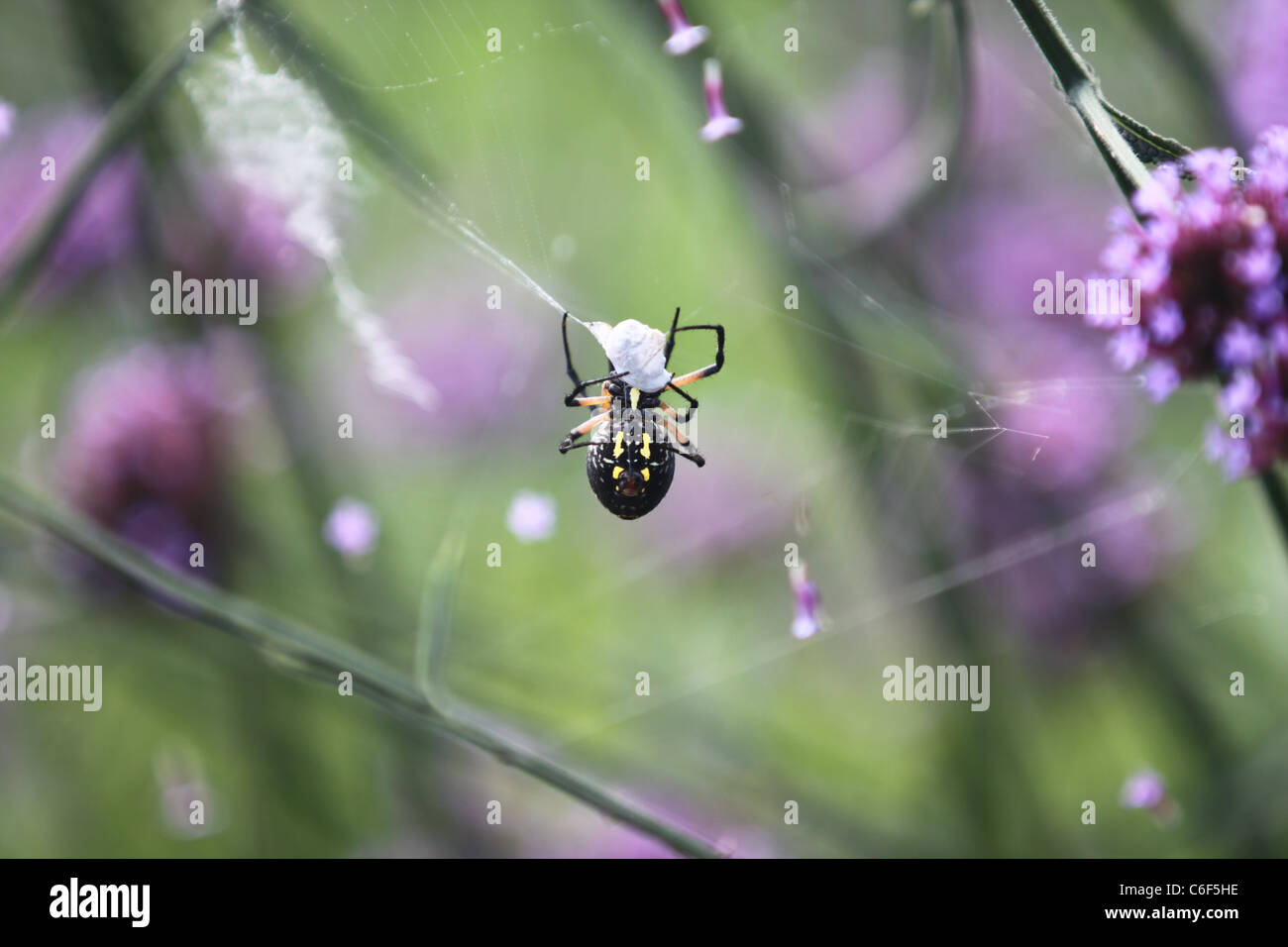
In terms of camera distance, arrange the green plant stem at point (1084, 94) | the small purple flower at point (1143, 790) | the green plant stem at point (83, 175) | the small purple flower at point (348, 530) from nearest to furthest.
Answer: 1. the green plant stem at point (1084, 94)
2. the green plant stem at point (83, 175)
3. the small purple flower at point (1143, 790)
4. the small purple flower at point (348, 530)

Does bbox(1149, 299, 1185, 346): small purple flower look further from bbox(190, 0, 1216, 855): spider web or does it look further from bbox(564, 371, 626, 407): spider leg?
bbox(564, 371, 626, 407): spider leg

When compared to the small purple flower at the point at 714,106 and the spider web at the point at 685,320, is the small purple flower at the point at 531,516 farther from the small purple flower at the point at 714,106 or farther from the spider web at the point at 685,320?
the small purple flower at the point at 714,106

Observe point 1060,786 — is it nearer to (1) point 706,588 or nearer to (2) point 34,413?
(1) point 706,588

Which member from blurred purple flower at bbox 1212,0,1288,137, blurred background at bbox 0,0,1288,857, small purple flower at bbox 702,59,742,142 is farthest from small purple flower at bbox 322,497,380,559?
blurred purple flower at bbox 1212,0,1288,137

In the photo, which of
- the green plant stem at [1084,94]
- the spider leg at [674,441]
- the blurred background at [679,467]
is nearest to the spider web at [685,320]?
the blurred background at [679,467]

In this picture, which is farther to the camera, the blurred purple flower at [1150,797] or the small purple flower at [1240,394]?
the blurred purple flower at [1150,797]

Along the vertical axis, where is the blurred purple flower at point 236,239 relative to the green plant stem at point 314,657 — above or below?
above
